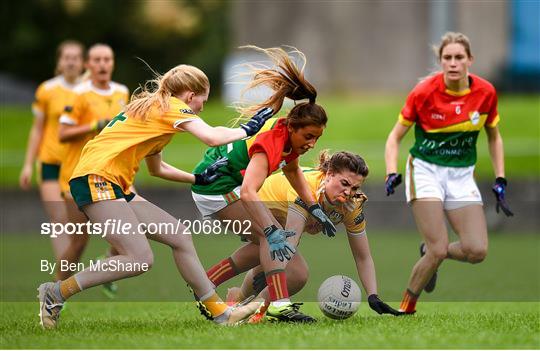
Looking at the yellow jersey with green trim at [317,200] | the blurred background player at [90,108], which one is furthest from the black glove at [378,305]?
the blurred background player at [90,108]

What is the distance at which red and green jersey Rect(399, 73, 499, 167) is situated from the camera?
8.38 meters

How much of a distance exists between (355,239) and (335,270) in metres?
4.02

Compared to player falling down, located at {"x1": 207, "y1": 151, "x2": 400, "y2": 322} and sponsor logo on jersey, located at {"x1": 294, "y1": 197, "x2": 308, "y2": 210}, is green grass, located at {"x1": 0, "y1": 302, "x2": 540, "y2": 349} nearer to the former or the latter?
player falling down, located at {"x1": 207, "y1": 151, "x2": 400, "y2": 322}

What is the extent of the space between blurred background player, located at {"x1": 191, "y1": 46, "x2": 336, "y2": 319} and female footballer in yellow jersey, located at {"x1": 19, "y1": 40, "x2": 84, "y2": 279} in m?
2.69

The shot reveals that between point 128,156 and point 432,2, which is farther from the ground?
point 128,156

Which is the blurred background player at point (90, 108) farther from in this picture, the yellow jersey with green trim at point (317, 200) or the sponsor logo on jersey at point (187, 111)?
the sponsor logo on jersey at point (187, 111)

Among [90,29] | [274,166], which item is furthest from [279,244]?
[90,29]

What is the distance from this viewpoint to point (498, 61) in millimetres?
24906

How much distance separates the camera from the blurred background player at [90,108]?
31.6 feet

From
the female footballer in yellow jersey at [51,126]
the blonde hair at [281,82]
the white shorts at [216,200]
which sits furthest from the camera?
the female footballer in yellow jersey at [51,126]

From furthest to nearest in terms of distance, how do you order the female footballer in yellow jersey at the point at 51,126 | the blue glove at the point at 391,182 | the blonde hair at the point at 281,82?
the female footballer in yellow jersey at the point at 51,126
the blue glove at the point at 391,182
the blonde hair at the point at 281,82

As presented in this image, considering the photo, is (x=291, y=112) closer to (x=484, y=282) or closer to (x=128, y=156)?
(x=128, y=156)

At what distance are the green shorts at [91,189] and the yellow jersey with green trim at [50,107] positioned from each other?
11.7ft

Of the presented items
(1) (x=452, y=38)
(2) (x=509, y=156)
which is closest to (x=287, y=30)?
(2) (x=509, y=156)
